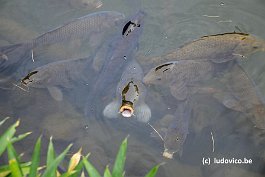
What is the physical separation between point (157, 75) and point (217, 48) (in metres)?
0.81

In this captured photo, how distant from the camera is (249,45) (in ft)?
14.1

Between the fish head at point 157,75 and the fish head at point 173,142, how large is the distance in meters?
0.71

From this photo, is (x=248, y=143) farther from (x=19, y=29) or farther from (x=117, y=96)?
(x=19, y=29)

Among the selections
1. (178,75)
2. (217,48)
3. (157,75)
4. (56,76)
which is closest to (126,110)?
(157,75)

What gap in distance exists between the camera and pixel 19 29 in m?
4.92

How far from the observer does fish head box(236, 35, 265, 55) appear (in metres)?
4.28

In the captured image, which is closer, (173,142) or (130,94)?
(173,142)

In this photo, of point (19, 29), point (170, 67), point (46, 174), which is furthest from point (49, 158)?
point (19, 29)

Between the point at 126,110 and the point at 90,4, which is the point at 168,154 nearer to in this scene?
the point at 126,110

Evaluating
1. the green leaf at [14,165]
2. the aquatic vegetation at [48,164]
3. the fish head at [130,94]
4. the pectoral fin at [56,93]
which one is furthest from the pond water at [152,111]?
the green leaf at [14,165]

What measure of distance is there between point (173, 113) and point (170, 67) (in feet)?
1.88

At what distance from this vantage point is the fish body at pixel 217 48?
4.26m

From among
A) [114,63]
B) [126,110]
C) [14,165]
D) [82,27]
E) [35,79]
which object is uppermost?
[82,27]

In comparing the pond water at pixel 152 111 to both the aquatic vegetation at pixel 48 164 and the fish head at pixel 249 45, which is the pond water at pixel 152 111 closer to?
the fish head at pixel 249 45
